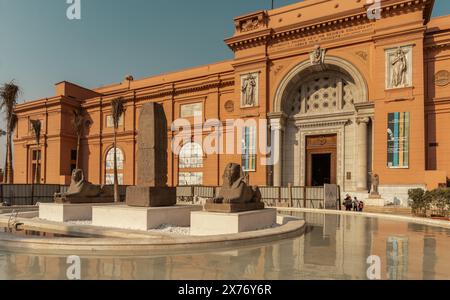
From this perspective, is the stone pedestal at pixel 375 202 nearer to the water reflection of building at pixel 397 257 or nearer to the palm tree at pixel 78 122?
the water reflection of building at pixel 397 257

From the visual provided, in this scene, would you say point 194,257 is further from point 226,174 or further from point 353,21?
point 353,21

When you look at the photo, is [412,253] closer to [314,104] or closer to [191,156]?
[314,104]

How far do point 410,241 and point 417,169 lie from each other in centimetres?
1392

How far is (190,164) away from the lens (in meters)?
32.3

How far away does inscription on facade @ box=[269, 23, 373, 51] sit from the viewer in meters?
23.4

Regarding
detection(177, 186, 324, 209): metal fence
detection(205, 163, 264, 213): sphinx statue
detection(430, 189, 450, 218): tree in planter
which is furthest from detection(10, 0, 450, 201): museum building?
detection(205, 163, 264, 213): sphinx statue

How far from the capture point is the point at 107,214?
10.1 meters

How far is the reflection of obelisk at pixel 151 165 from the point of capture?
1014 centimetres

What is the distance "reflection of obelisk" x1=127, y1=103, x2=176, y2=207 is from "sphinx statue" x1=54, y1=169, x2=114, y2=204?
2963 mm

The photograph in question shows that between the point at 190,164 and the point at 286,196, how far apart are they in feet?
41.2

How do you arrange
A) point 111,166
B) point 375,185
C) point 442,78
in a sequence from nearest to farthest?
point 375,185, point 442,78, point 111,166

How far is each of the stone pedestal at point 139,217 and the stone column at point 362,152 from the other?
16.3 m

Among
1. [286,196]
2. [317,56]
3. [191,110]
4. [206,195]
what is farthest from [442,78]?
[191,110]
